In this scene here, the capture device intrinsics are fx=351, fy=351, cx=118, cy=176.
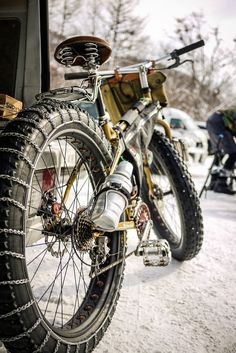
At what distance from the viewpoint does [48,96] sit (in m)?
1.65

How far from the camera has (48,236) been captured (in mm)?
1685

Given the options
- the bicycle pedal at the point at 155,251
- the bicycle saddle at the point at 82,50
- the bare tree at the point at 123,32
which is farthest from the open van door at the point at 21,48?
the bare tree at the point at 123,32

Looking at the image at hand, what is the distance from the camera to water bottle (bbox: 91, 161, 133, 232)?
1380mm

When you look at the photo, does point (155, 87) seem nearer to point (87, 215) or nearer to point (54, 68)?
point (87, 215)

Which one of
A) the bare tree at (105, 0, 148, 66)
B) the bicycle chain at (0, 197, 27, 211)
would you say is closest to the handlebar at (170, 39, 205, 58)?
the bicycle chain at (0, 197, 27, 211)

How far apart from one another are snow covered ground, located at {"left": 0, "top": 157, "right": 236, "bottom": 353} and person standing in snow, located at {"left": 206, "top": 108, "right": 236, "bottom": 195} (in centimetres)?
358

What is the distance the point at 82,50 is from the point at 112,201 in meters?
0.86

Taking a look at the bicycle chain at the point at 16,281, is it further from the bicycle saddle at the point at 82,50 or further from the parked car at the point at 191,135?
the parked car at the point at 191,135

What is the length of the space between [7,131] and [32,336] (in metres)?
0.69

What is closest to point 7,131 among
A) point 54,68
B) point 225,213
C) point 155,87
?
point 155,87

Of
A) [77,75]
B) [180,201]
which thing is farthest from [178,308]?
[77,75]

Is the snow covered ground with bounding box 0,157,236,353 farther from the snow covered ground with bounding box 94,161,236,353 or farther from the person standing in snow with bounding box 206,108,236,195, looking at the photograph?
the person standing in snow with bounding box 206,108,236,195

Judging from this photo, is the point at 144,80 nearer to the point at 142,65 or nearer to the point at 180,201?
the point at 142,65

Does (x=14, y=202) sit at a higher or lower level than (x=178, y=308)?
higher
